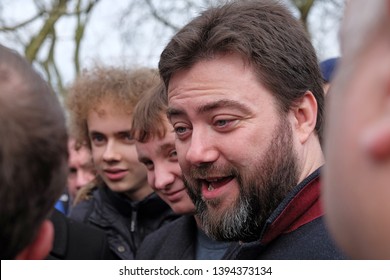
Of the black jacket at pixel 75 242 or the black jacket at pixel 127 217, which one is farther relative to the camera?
the black jacket at pixel 127 217

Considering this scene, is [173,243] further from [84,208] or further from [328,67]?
[328,67]

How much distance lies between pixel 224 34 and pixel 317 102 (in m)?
0.45

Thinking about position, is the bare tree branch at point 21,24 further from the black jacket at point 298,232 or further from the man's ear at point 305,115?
the black jacket at point 298,232

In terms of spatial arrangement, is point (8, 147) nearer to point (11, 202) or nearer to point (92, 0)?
point (11, 202)

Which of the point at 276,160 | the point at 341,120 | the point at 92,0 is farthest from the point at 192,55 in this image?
the point at 92,0

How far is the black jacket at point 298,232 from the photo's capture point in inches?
84.2

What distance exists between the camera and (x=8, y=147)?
1213mm

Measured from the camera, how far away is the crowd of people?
893 millimetres

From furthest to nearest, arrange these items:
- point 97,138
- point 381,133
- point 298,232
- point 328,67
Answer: point 328,67, point 97,138, point 298,232, point 381,133

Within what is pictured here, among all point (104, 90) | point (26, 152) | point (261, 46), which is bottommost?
point (104, 90)

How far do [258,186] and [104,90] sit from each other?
6.02 feet

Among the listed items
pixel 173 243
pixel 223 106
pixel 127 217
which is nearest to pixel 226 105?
pixel 223 106

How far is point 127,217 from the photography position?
12.5 feet

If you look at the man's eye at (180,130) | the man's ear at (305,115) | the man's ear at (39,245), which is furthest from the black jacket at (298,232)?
the man's ear at (39,245)
